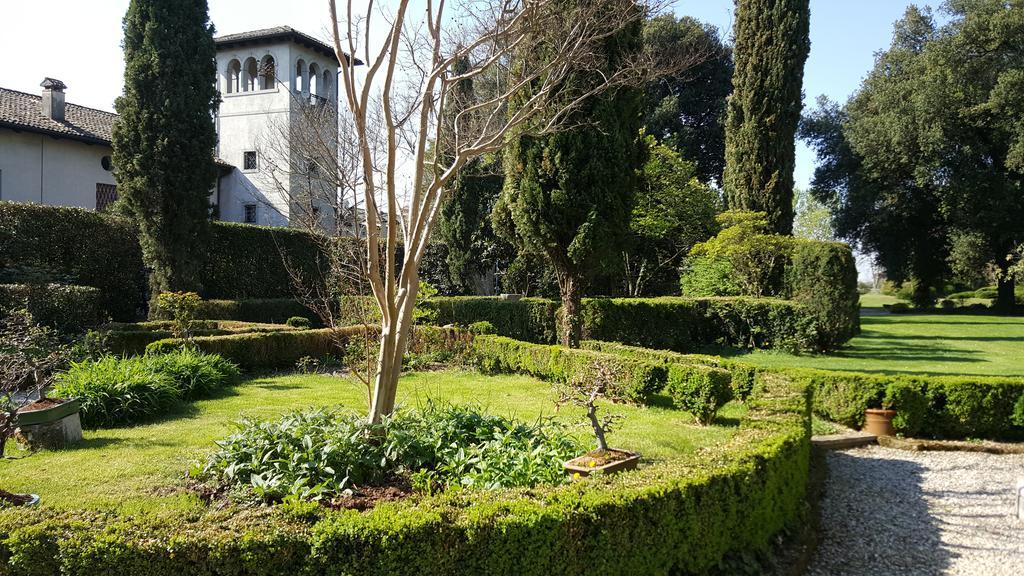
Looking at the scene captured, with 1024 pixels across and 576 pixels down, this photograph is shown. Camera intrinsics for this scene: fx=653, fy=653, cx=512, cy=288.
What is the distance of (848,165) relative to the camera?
33.0 m

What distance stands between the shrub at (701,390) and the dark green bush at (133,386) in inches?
257

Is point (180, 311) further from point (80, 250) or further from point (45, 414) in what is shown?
point (45, 414)

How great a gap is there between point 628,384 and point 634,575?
5530 mm

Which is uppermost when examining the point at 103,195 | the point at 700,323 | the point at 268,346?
the point at 103,195

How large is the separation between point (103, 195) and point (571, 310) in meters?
18.4

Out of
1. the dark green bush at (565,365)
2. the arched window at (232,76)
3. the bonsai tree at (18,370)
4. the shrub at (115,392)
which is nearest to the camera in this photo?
the bonsai tree at (18,370)

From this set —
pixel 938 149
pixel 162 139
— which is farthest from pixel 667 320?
pixel 938 149

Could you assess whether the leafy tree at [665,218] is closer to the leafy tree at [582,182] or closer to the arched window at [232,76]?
the leafy tree at [582,182]

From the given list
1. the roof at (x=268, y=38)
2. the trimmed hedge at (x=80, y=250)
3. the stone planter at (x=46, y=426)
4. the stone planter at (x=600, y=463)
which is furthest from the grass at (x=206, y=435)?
the roof at (x=268, y=38)

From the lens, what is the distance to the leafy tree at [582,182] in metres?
12.1

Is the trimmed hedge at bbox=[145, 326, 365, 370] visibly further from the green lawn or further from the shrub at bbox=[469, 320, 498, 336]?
the green lawn

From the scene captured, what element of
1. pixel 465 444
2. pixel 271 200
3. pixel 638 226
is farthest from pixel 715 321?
pixel 271 200

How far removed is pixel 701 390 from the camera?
7.95 meters

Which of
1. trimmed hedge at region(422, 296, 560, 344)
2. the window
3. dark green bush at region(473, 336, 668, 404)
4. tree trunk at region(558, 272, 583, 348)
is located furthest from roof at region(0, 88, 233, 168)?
tree trunk at region(558, 272, 583, 348)
